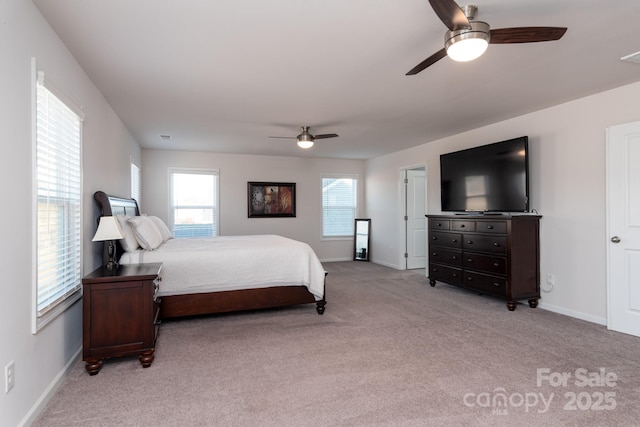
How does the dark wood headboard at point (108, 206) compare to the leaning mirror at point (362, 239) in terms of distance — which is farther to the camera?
the leaning mirror at point (362, 239)

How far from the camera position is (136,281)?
8.46ft

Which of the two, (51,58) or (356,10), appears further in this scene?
(51,58)

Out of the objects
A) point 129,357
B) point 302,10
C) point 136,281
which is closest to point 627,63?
point 302,10

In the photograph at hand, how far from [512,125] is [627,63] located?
167 centimetres

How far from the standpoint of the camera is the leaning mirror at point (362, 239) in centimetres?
791

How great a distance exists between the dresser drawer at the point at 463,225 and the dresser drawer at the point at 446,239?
0.31ft

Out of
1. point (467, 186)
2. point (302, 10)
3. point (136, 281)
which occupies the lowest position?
point (136, 281)

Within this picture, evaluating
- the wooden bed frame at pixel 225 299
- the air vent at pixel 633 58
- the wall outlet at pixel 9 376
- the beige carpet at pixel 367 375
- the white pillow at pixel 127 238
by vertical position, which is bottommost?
the beige carpet at pixel 367 375

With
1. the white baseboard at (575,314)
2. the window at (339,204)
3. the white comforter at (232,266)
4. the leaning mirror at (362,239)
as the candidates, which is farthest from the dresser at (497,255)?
the window at (339,204)

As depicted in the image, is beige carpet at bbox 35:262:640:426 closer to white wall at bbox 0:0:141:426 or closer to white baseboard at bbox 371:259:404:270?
white wall at bbox 0:0:141:426

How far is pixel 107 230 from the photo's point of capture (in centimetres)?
281

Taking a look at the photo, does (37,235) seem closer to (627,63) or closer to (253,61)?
(253,61)

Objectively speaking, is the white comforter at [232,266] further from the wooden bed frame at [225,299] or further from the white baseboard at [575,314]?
the white baseboard at [575,314]

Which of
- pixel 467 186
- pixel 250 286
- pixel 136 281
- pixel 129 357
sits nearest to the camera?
pixel 136 281
